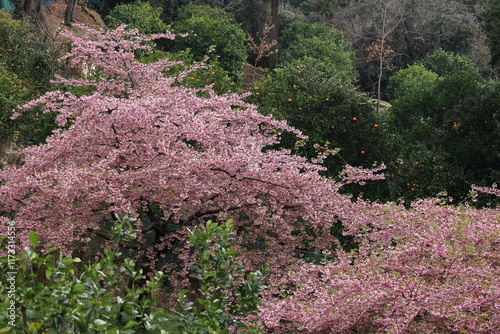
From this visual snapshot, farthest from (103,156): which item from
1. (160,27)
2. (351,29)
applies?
(351,29)

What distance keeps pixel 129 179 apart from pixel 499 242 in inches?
160

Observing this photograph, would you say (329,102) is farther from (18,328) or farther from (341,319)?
(18,328)

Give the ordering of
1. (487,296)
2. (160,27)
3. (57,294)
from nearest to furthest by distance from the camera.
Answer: (57,294)
(487,296)
(160,27)

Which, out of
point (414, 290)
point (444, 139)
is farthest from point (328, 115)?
point (414, 290)

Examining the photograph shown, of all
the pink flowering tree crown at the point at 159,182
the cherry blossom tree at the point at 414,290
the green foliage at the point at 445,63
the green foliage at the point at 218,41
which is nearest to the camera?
the cherry blossom tree at the point at 414,290

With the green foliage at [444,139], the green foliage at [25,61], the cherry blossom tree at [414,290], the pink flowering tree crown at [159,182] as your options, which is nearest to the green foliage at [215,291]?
the cherry blossom tree at [414,290]

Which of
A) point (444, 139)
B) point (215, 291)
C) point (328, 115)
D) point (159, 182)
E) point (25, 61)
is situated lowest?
point (25, 61)

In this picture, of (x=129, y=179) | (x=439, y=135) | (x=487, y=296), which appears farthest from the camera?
(x=439, y=135)

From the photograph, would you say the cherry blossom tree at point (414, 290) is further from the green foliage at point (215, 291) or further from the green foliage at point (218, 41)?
the green foliage at point (218, 41)

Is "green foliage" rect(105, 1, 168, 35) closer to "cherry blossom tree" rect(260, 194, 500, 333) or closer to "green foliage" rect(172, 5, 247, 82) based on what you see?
"green foliage" rect(172, 5, 247, 82)

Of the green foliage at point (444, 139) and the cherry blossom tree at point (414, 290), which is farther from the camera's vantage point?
the green foliage at point (444, 139)

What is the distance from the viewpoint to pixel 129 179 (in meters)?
6.27

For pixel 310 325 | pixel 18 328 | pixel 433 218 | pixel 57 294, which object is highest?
pixel 57 294

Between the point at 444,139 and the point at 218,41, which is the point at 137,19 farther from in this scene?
the point at 444,139
